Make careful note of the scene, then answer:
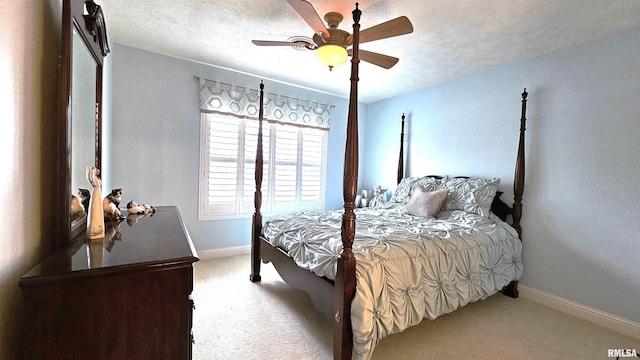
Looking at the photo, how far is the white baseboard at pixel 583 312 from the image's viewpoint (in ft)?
7.39

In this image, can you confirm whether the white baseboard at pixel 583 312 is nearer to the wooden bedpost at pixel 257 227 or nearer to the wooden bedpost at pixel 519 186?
the wooden bedpost at pixel 519 186

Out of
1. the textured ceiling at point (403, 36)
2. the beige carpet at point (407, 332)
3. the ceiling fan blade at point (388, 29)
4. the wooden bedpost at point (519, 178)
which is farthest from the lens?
the wooden bedpost at point (519, 178)

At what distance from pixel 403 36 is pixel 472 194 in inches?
71.0

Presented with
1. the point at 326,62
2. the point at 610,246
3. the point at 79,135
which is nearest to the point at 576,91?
the point at 610,246

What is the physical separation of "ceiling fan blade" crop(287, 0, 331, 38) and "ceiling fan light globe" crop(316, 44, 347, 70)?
0.34 ft

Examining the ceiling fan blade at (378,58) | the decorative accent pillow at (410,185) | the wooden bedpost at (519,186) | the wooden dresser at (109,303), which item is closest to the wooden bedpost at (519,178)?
the wooden bedpost at (519,186)

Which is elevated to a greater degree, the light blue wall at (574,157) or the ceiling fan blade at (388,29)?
the ceiling fan blade at (388,29)

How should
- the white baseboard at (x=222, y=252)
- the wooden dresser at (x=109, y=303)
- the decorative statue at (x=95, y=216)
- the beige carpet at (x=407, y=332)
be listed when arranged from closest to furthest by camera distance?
the wooden dresser at (x=109, y=303)
the decorative statue at (x=95, y=216)
the beige carpet at (x=407, y=332)
the white baseboard at (x=222, y=252)

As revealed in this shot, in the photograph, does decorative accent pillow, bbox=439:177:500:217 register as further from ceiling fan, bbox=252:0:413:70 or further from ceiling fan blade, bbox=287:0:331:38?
ceiling fan blade, bbox=287:0:331:38

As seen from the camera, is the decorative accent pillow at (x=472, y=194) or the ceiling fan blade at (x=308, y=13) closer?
the ceiling fan blade at (x=308, y=13)

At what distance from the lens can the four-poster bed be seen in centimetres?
165

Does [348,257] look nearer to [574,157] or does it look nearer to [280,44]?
[280,44]

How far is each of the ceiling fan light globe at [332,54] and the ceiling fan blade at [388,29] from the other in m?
0.18

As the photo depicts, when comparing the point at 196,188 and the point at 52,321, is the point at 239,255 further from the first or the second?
the point at 52,321
